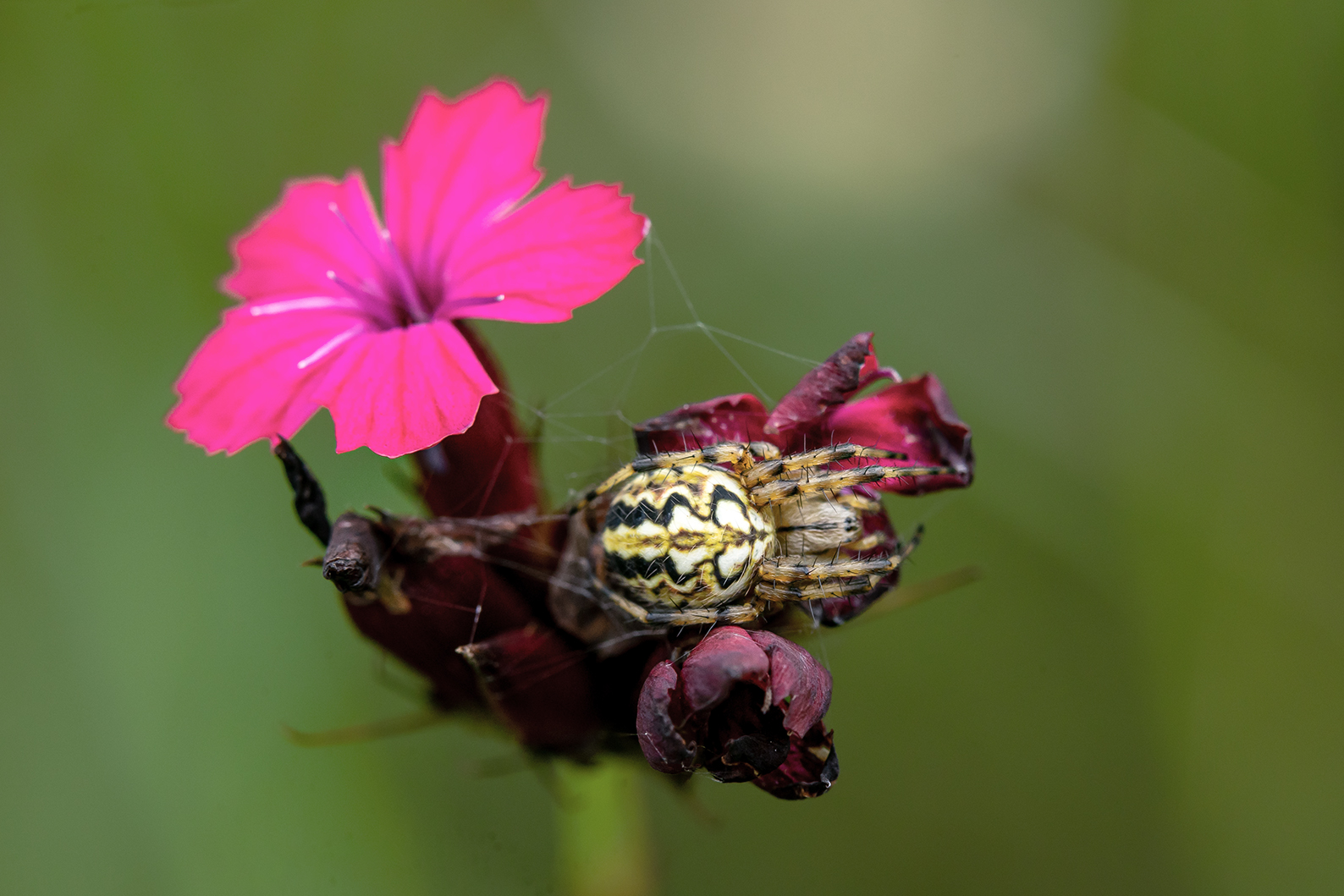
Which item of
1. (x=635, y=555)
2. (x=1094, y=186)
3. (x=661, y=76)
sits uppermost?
(x=1094, y=186)

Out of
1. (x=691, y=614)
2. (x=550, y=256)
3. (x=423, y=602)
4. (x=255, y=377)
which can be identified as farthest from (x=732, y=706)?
(x=255, y=377)

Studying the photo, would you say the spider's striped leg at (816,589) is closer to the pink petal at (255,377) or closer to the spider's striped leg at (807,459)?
the spider's striped leg at (807,459)

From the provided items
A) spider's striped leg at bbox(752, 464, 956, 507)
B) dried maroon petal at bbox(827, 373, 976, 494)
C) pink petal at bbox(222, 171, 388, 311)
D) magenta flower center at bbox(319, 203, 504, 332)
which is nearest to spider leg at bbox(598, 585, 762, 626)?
spider's striped leg at bbox(752, 464, 956, 507)

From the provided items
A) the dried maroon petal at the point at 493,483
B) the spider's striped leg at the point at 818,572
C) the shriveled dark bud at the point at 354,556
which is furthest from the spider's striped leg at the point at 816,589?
the shriveled dark bud at the point at 354,556

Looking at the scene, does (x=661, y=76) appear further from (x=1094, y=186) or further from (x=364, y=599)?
(x=364, y=599)

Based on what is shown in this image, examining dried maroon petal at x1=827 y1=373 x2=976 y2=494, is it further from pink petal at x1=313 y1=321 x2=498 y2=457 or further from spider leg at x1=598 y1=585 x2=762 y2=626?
pink petal at x1=313 y1=321 x2=498 y2=457

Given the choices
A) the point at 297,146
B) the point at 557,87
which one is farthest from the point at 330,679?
the point at 557,87

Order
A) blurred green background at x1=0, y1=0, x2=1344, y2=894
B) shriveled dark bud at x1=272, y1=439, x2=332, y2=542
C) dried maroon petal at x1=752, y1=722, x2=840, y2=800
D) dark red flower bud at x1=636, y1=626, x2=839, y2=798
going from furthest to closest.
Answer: blurred green background at x1=0, y1=0, x2=1344, y2=894 < shriveled dark bud at x1=272, y1=439, x2=332, y2=542 < dried maroon petal at x1=752, y1=722, x2=840, y2=800 < dark red flower bud at x1=636, y1=626, x2=839, y2=798
